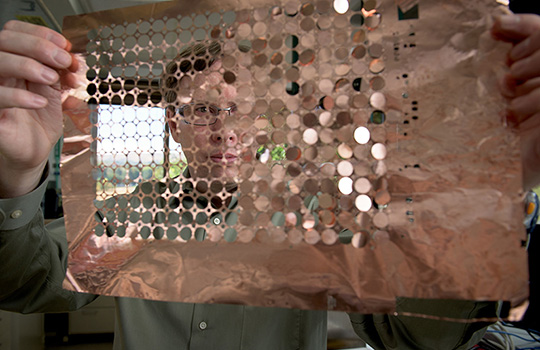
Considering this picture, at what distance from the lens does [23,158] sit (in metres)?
0.46

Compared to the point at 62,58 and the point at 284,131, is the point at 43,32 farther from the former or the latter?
the point at 284,131

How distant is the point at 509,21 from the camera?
0.30 metres

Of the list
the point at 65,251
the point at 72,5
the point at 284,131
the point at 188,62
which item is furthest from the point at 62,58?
the point at 72,5

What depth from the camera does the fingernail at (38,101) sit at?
16.1 inches

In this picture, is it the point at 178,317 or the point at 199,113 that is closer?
the point at 199,113

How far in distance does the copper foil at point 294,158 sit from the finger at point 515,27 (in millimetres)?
11

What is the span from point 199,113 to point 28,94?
0.78ft

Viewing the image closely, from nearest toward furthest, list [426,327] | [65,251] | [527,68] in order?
[527,68], [426,327], [65,251]

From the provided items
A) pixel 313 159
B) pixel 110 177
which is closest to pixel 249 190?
pixel 313 159

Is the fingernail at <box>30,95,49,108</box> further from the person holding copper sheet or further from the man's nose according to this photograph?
the man's nose

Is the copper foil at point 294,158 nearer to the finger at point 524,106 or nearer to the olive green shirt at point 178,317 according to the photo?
the finger at point 524,106

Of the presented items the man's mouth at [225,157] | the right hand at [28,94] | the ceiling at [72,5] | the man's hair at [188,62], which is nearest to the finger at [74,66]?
the right hand at [28,94]

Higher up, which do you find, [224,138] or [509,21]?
[509,21]

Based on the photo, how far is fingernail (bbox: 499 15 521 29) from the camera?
0.30 metres
